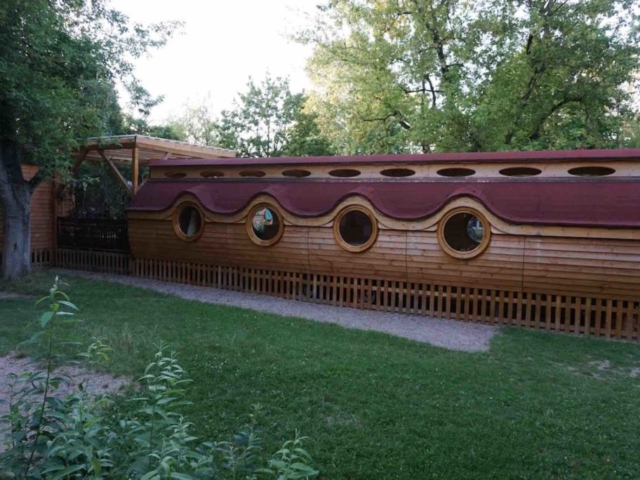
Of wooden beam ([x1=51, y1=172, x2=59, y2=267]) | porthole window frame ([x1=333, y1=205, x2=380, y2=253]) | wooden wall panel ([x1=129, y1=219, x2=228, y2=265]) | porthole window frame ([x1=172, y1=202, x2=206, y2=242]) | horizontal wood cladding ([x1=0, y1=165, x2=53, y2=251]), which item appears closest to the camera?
porthole window frame ([x1=333, y1=205, x2=380, y2=253])

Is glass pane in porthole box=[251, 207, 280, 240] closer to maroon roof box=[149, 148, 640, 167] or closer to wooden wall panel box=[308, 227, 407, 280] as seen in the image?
maroon roof box=[149, 148, 640, 167]

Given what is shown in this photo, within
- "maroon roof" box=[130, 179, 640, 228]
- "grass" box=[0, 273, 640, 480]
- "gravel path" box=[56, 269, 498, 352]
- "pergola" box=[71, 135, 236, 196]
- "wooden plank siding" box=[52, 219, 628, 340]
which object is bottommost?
"gravel path" box=[56, 269, 498, 352]

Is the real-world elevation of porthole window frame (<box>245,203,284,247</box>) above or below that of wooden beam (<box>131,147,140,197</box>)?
below

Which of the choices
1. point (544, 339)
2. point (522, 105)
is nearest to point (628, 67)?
point (522, 105)

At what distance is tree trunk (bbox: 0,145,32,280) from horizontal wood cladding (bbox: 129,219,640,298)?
10.4 ft

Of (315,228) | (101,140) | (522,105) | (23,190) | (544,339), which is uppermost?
(522,105)

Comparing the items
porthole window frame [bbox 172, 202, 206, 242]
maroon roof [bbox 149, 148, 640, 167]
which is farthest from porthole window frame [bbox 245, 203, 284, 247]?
porthole window frame [bbox 172, 202, 206, 242]

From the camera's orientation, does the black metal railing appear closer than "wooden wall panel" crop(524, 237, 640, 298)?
No

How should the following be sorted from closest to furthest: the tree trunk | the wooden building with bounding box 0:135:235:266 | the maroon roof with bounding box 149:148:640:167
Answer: the maroon roof with bounding box 149:148:640:167 → the tree trunk → the wooden building with bounding box 0:135:235:266

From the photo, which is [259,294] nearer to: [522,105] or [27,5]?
[27,5]

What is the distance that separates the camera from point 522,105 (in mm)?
16328

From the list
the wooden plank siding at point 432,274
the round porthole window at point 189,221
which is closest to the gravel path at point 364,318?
the wooden plank siding at point 432,274

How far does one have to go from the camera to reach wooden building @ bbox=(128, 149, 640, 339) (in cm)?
796

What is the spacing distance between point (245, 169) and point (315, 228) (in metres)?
2.67
